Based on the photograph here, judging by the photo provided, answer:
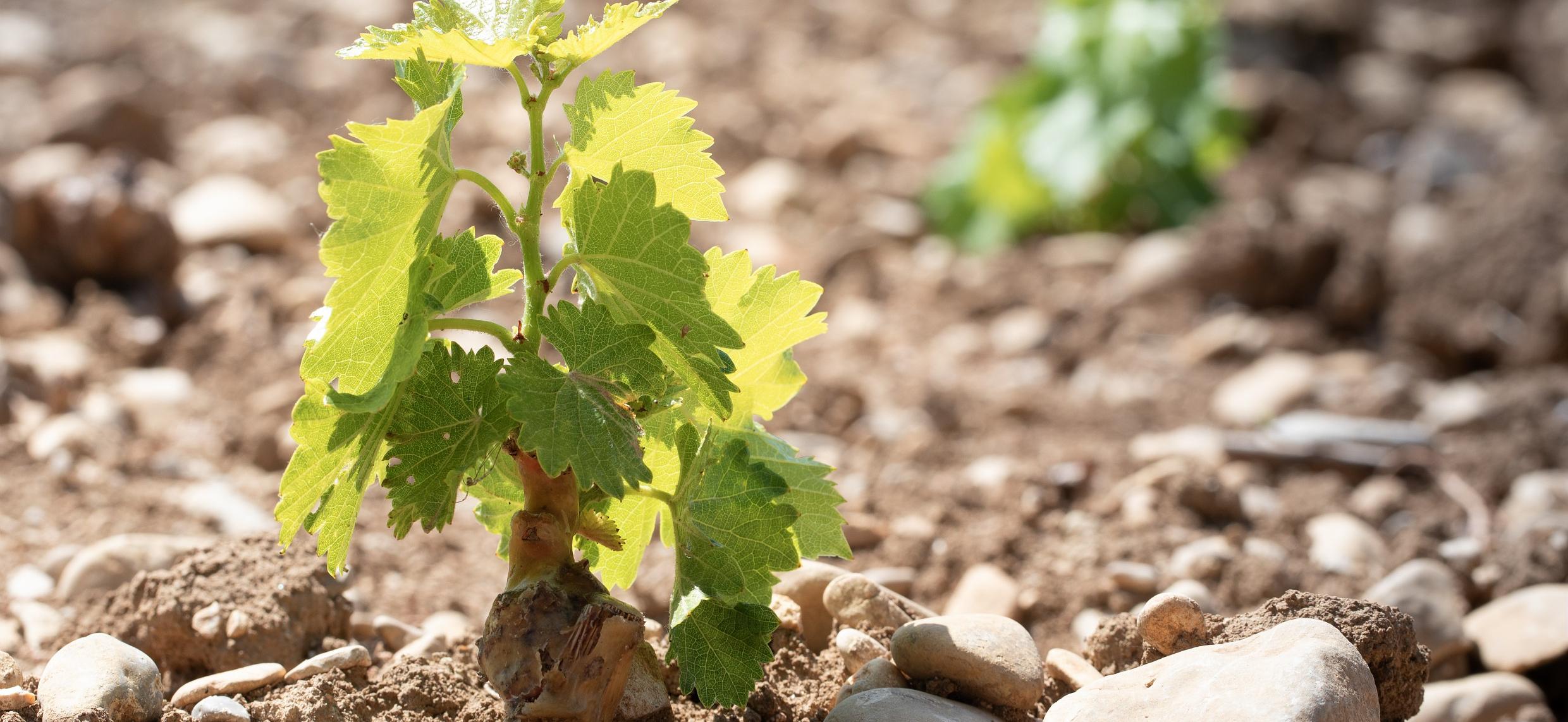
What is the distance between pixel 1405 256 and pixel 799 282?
4.00m

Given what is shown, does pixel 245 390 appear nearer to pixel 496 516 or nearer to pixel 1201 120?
pixel 496 516

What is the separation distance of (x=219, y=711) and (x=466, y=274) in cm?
76

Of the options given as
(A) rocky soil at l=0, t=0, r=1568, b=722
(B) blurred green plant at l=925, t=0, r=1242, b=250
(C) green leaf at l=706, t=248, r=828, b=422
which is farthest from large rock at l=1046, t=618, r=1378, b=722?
(B) blurred green plant at l=925, t=0, r=1242, b=250

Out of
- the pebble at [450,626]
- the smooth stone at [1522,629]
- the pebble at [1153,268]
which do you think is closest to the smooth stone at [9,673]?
the pebble at [450,626]

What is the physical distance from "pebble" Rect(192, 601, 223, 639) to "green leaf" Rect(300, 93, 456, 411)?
74 cm

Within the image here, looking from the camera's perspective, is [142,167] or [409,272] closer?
[409,272]

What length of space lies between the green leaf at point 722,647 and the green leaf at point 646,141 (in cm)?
58

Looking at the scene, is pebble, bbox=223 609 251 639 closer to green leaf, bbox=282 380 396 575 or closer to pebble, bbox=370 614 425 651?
pebble, bbox=370 614 425 651

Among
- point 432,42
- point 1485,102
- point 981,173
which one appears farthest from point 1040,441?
point 1485,102

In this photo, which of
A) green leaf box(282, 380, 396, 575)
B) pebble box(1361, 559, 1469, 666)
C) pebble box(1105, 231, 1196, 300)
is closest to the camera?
green leaf box(282, 380, 396, 575)

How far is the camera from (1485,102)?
7.31 meters

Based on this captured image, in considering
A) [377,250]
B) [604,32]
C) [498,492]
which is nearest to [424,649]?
[498,492]

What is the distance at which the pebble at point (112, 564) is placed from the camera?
2.49 m

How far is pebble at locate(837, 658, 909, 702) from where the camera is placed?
2.07m
